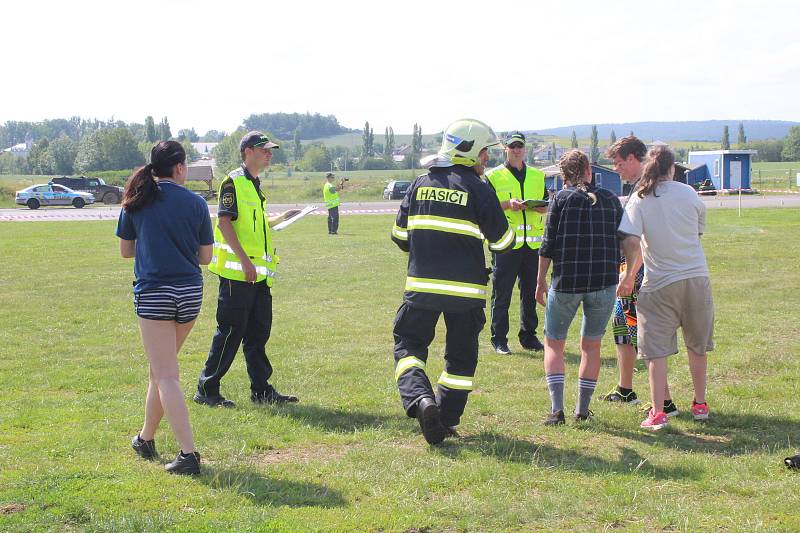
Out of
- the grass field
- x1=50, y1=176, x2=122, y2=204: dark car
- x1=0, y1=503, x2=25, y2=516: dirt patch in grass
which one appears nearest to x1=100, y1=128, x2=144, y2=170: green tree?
x1=50, y1=176, x2=122, y2=204: dark car

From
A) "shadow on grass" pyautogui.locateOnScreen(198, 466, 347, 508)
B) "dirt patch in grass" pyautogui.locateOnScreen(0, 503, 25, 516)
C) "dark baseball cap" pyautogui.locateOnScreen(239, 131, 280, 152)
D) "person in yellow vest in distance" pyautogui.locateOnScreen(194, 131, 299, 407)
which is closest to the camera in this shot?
"dirt patch in grass" pyautogui.locateOnScreen(0, 503, 25, 516)

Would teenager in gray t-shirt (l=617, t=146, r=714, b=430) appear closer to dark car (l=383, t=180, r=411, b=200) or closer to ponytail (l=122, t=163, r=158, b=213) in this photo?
ponytail (l=122, t=163, r=158, b=213)

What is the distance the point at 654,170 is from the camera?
6219 mm

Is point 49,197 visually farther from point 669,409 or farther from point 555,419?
point 669,409

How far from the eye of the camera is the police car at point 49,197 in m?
47.5

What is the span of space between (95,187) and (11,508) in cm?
5230

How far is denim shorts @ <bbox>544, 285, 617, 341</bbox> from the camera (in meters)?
6.50

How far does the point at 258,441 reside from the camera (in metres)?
6.15

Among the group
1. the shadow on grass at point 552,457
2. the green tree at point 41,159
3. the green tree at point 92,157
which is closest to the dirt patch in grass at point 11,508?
the shadow on grass at point 552,457

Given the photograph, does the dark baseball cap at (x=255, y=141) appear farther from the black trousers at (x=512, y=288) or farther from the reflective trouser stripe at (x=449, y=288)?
the black trousers at (x=512, y=288)

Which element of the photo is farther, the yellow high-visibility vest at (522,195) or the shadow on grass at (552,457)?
the yellow high-visibility vest at (522,195)

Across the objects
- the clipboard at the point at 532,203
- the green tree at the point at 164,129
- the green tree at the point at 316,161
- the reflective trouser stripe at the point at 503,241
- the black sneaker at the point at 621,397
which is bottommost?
the black sneaker at the point at 621,397

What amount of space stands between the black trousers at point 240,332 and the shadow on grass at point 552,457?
203 cm

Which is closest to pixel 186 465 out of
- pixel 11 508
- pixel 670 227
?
pixel 11 508
